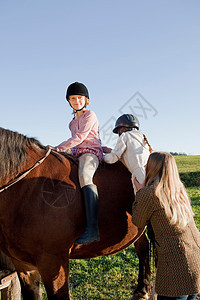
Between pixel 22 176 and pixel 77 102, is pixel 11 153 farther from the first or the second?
pixel 77 102

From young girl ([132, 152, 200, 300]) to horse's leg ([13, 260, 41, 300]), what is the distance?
1.47 meters

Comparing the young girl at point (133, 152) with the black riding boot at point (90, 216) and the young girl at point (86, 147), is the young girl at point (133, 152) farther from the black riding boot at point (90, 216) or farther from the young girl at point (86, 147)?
the black riding boot at point (90, 216)

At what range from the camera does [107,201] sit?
3.02m

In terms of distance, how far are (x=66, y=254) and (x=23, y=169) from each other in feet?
3.09

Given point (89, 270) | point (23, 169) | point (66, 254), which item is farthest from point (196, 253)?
point (89, 270)

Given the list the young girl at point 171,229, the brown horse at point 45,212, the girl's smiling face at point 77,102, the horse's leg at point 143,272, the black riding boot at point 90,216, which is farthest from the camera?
the horse's leg at point 143,272

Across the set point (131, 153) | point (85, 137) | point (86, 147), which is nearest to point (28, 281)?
point (86, 147)

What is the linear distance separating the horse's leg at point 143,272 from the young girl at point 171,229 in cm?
178

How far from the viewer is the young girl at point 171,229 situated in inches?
89.8

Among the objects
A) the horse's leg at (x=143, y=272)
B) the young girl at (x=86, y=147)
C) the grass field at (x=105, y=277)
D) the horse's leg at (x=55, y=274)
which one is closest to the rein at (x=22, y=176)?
the young girl at (x=86, y=147)

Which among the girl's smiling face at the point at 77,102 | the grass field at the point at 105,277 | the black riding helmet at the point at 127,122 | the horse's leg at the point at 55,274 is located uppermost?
the girl's smiling face at the point at 77,102

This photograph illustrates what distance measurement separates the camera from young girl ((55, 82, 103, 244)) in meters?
2.75

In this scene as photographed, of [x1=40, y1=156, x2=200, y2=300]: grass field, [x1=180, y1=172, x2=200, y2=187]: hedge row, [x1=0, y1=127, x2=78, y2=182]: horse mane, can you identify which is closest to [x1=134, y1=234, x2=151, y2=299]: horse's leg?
[x1=40, y1=156, x2=200, y2=300]: grass field

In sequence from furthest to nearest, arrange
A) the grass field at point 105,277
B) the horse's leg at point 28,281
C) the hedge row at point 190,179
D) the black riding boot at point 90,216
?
the hedge row at point 190,179 → the grass field at point 105,277 → the horse's leg at point 28,281 → the black riding boot at point 90,216
